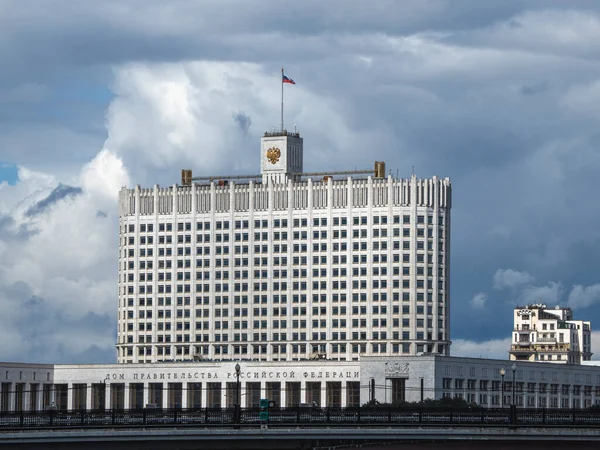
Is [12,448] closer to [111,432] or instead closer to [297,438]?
[111,432]

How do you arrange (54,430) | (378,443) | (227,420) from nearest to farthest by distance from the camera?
(54,430) → (227,420) → (378,443)

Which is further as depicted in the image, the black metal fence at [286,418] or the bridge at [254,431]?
the black metal fence at [286,418]

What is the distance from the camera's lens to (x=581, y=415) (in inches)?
5177

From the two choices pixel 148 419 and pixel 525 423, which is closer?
pixel 525 423

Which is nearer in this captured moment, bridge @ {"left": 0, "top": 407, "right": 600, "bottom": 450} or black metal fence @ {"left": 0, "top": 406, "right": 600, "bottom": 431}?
bridge @ {"left": 0, "top": 407, "right": 600, "bottom": 450}

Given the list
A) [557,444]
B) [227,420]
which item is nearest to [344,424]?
[227,420]

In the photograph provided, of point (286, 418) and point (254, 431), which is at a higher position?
point (286, 418)

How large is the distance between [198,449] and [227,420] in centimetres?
458

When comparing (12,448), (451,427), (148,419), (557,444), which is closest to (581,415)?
(557,444)

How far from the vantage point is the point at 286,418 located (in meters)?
134

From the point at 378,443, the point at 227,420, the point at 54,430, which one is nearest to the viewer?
the point at 54,430

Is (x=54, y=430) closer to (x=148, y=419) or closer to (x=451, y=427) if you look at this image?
(x=148, y=419)

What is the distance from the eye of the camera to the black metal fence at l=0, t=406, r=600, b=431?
408 feet

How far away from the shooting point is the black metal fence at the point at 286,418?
4894 inches
